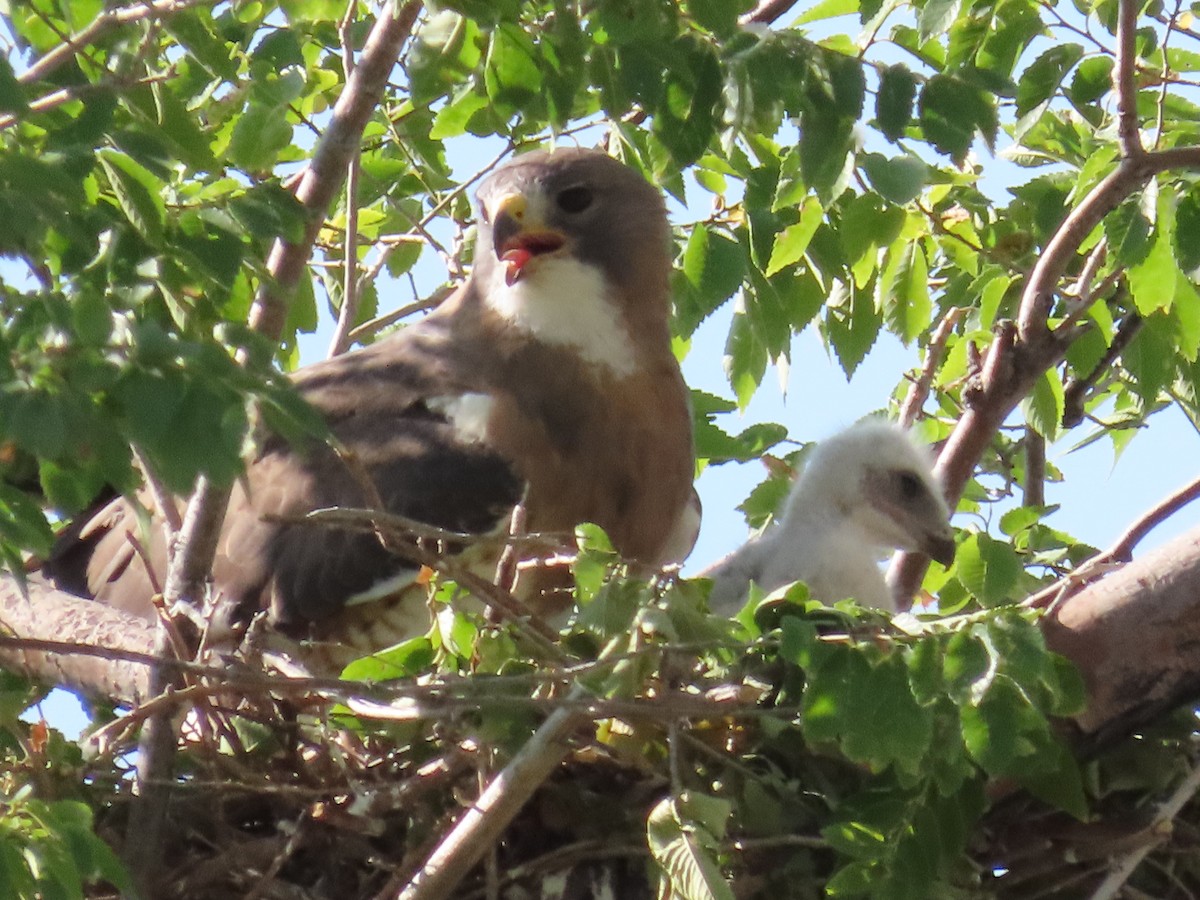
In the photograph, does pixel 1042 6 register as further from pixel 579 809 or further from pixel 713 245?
pixel 579 809

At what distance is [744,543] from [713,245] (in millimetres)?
883

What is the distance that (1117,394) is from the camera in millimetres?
5867

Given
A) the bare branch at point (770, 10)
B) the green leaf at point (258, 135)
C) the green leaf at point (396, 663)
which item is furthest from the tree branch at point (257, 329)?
the bare branch at point (770, 10)

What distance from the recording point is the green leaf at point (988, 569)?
12.8 feet

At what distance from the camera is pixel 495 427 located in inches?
173

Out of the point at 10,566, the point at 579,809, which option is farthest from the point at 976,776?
the point at 10,566

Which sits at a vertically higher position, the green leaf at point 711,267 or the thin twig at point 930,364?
the green leaf at point 711,267

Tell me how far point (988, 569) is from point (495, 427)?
3.78 feet

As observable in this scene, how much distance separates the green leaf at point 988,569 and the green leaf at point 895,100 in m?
0.89

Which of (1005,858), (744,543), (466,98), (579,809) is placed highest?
(466,98)

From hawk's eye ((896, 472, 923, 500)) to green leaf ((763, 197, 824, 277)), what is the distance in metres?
0.71

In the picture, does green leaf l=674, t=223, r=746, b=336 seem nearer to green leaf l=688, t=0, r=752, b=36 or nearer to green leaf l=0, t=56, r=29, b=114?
green leaf l=688, t=0, r=752, b=36

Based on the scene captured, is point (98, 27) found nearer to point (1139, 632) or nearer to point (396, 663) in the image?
point (396, 663)

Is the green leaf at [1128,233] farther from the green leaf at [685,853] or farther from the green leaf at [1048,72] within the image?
the green leaf at [685,853]
